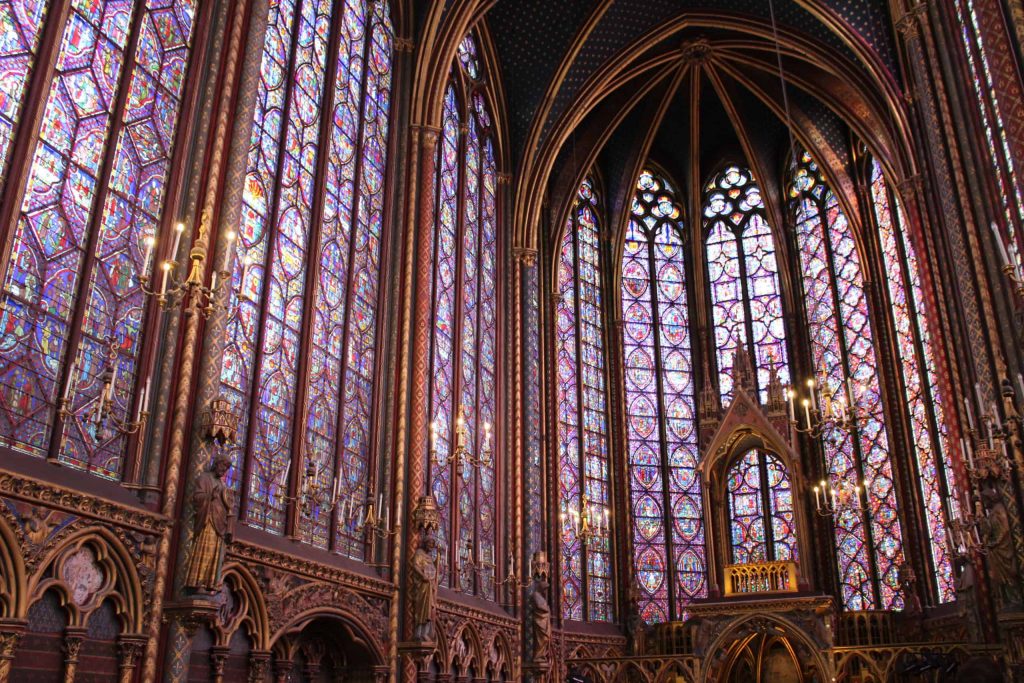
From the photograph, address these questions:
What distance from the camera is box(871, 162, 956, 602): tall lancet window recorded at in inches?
826

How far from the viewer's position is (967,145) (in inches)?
571

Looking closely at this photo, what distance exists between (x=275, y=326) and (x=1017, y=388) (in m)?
9.98

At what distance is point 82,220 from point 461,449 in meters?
8.14

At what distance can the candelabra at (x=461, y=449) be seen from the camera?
54.2ft

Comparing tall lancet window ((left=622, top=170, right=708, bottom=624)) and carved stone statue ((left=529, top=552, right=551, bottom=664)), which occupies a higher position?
tall lancet window ((left=622, top=170, right=708, bottom=624))

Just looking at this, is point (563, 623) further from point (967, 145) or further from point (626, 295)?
point (967, 145)

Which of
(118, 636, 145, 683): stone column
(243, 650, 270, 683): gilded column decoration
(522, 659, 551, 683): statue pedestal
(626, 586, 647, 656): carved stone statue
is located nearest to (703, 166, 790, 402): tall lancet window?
(626, 586, 647, 656): carved stone statue

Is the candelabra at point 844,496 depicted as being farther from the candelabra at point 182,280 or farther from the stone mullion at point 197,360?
the candelabra at point 182,280

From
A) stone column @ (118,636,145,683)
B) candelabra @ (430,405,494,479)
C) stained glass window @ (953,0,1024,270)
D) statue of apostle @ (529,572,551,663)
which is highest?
stained glass window @ (953,0,1024,270)

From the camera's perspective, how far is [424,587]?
14680 mm

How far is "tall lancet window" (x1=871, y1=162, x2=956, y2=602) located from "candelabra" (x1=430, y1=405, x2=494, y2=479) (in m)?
9.04

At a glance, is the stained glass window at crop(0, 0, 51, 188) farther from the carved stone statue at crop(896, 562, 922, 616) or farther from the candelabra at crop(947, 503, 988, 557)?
the carved stone statue at crop(896, 562, 922, 616)

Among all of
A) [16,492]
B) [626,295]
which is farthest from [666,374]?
[16,492]

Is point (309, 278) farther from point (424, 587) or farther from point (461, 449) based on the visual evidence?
point (424, 587)
